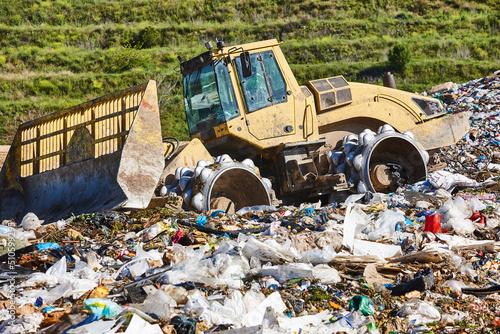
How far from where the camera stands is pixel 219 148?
295 inches

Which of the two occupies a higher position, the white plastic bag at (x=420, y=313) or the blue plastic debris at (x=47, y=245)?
the blue plastic debris at (x=47, y=245)

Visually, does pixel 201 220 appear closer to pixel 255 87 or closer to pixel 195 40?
pixel 255 87

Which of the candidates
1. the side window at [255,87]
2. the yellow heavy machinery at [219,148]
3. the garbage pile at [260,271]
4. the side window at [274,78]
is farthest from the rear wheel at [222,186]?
the side window at [274,78]

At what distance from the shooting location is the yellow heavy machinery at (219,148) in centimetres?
646

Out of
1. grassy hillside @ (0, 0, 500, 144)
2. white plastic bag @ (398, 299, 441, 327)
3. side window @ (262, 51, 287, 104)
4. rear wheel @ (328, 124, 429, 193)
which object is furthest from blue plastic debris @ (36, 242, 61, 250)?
grassy hillside @ (0, 0, 500, 144)

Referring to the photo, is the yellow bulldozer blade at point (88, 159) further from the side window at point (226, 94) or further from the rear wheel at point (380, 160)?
the rear wheel at point (380, 160)

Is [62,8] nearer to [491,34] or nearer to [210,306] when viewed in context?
[491,34]

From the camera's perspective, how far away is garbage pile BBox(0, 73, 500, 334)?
3.37 metres

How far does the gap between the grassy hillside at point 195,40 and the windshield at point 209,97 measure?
1161 centimetres

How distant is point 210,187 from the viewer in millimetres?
6328

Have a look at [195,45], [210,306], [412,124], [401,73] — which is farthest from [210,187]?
[195,45]

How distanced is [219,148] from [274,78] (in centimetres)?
114

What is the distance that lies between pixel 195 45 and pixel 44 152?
20574mm

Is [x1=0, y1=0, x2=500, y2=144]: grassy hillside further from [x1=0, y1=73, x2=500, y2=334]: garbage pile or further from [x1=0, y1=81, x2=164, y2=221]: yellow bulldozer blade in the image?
[x1=0, y1=73, x2=500, y2=334]: garbage pile
